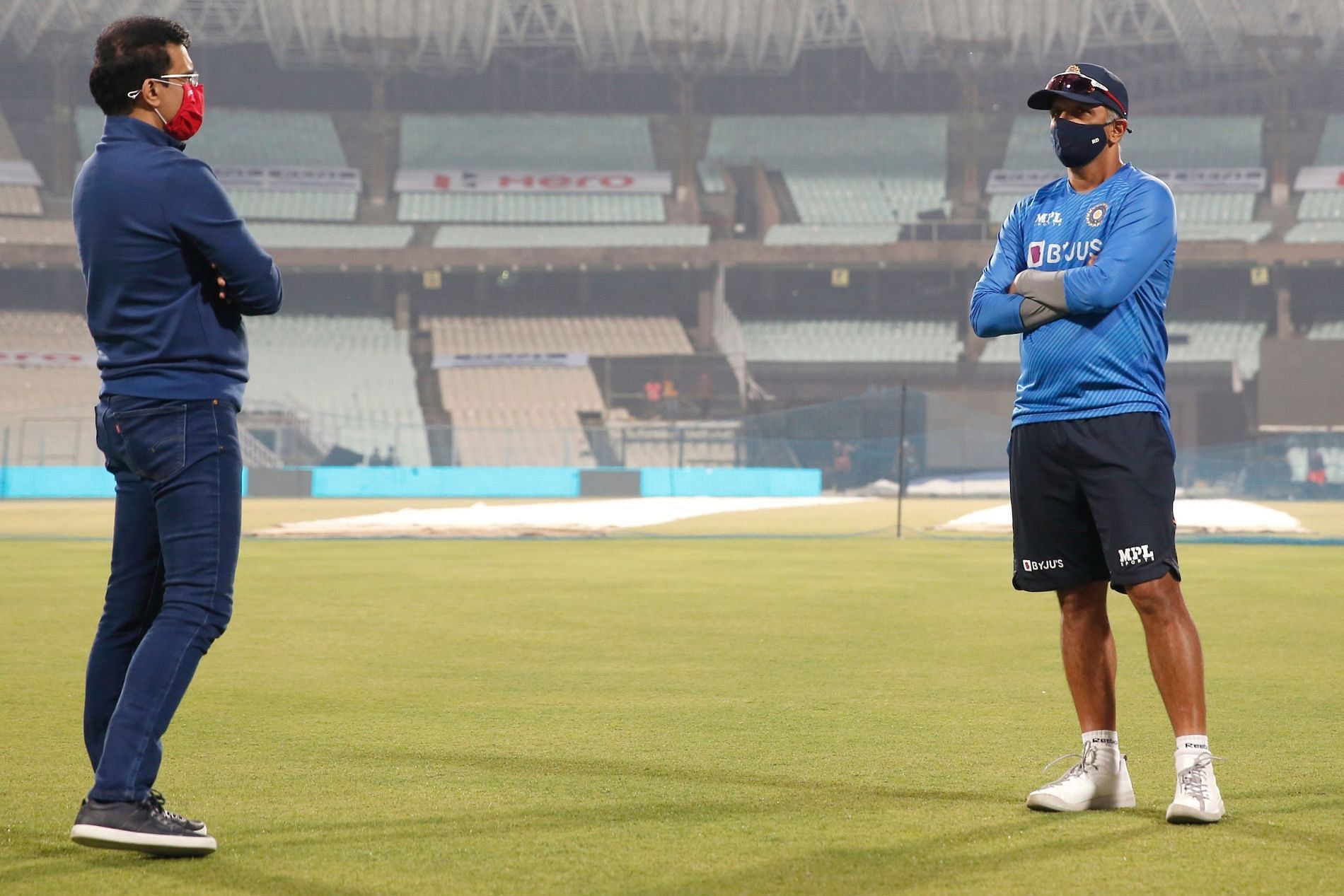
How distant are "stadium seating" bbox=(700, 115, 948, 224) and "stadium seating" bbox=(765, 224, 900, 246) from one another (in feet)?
6.28

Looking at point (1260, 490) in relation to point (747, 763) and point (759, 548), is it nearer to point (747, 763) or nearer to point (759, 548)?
point (759, 548)

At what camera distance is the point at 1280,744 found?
4.91 m

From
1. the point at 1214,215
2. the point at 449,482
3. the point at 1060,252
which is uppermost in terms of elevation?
the point at 1214,215

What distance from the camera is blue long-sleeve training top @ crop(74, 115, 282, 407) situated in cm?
349

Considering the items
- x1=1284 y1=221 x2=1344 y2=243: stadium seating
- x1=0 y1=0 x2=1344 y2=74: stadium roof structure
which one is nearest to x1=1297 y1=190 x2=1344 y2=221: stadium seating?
x1=1284 y1=221 x2=1344 y2=243: stadium seating

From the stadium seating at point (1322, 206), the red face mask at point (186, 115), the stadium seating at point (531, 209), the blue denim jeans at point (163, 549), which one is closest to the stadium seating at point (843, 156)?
the stadium seating at point (531, 209)

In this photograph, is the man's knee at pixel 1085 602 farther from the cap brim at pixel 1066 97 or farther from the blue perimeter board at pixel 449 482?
the blue perimeter board at pixel 449 482

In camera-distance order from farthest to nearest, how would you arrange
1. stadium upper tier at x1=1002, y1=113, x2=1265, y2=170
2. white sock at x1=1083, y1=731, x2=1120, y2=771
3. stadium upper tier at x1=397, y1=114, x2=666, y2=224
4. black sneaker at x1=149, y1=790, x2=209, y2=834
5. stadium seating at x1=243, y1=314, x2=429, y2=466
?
stadium upper tier at x1=1002, y1=113, x2=1265, y2=170
stadium upper tier at x1=397, y1=114, x2=666, y2=224
stadium seating at x1=243, y1=314, x2=429, y2=466
white sock at x1=1083, y1=731, x2=1120, y2=771
black sneaker at x1=149, y1=790, x2=209, y2=834

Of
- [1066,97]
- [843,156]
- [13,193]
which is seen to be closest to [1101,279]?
[1066,97]

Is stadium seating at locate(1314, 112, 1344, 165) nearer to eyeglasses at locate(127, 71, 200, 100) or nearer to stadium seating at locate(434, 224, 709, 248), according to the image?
stadium seating at locate(434, 224, 709, 248)

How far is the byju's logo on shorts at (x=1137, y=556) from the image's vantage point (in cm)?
390

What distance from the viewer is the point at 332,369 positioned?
4538cm

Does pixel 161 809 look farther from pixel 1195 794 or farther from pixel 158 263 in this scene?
pixel 1195 794

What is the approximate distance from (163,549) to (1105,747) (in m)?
2.61
